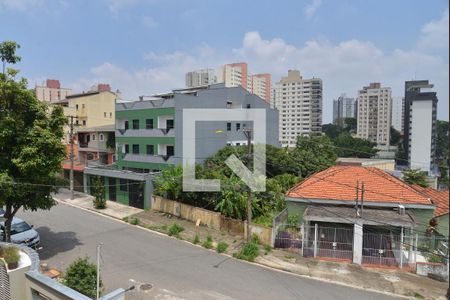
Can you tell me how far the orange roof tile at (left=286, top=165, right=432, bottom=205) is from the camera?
1770 centimetres

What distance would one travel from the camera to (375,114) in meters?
93.1

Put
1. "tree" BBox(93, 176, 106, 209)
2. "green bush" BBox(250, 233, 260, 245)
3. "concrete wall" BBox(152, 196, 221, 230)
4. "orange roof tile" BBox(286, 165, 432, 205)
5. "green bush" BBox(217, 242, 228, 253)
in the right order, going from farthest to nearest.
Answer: "tree" BBox(93, 176, 106, 209)
"concrete wall" BBox(152, 196, 221, 230)
"orange roof tile" BBox(286, 165, 432, 205)
"green bush" BBox(250, 233, 260, 245)
"green bush" BBox(217, 242, 228, 253)

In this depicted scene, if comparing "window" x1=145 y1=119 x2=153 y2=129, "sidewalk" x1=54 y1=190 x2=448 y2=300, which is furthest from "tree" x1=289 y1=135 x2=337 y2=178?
"sidewalk" x1=54 y1=190 x2=448 y2=300

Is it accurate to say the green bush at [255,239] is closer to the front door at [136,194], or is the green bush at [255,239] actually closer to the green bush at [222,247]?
the green bush at [222,247]

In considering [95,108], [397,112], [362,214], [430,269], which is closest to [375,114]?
[397,112]

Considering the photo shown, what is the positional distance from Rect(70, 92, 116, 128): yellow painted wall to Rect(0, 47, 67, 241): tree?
26.9 m

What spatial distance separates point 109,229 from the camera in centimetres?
1997

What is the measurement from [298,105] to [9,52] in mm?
81399

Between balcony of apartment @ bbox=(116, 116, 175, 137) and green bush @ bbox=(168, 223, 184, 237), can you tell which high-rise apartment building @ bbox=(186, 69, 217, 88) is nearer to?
balcony of apartment @ bbox=(116, 116, 175, 137)

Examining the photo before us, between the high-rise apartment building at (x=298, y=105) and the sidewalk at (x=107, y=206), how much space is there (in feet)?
205

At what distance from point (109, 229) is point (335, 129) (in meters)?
97.4

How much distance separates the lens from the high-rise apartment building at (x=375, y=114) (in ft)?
298

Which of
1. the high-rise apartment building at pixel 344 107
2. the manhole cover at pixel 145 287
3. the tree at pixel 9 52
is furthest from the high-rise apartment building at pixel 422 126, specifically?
the high-rise apartment building at pixel 344 107

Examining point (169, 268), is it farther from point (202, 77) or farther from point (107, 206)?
point (202, 77)
